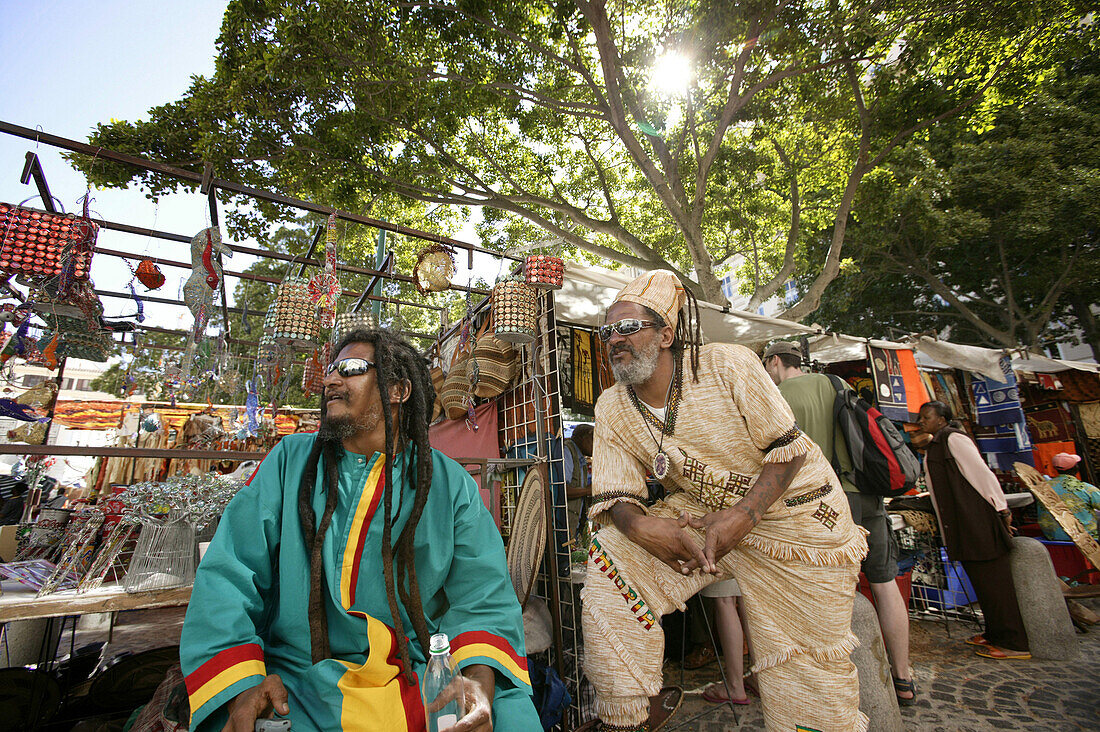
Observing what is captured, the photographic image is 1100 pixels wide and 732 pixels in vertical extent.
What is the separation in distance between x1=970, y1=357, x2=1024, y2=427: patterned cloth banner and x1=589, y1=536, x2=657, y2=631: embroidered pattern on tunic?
8.89 metres

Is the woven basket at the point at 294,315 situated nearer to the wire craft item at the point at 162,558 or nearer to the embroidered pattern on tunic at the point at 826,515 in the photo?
the wire craft item at the point at 162,558

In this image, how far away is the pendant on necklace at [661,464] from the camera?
7.70 ft

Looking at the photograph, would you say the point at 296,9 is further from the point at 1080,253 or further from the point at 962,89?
the point at 1080,253

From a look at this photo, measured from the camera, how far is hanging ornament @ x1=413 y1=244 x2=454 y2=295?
475 cm

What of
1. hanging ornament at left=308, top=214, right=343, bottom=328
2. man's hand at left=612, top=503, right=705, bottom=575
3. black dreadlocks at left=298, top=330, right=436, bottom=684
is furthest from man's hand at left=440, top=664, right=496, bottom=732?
hanging ornament at left=308, top=214, right=343, bottom=328

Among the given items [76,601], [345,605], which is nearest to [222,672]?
[345,605]

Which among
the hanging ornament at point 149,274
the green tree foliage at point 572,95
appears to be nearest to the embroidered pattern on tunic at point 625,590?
the hanging ornament at point 149,274

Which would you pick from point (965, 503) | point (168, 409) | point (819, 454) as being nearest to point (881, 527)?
point (965, 503)

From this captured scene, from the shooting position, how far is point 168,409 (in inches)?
387

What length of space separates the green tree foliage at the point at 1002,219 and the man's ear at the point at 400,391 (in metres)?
11.0

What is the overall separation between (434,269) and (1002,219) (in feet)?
47.7

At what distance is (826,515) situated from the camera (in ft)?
7.06

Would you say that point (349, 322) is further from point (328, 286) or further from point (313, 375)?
point (313, 375)

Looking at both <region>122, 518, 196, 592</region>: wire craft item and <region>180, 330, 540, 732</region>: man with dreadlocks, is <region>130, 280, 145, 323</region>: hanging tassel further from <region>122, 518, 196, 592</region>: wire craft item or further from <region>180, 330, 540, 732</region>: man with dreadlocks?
<region>180, 330, 540, 732</region>: man with dreadlocks
